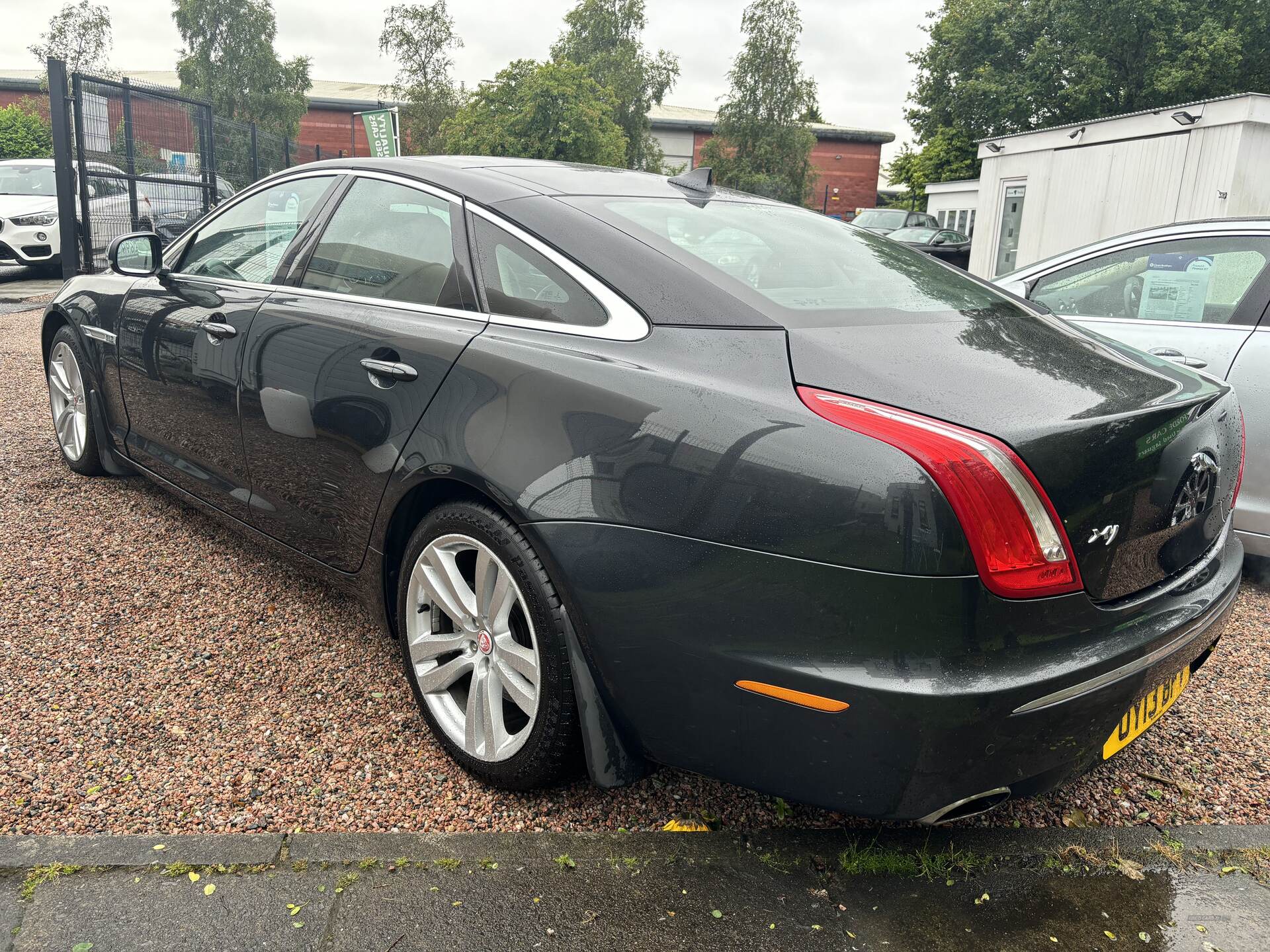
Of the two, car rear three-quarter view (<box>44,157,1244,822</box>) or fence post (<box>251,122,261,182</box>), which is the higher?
fence post (<box>251,122,261,182</box>)

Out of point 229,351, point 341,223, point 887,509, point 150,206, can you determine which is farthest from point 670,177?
point 150,206

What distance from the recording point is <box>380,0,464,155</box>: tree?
114ft

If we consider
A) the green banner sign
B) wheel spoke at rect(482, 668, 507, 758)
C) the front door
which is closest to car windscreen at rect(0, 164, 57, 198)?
the green banner sign

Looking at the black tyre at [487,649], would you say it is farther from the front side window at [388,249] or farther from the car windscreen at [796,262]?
the car windscreen at [796,262]

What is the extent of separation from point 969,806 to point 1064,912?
0.42 metres

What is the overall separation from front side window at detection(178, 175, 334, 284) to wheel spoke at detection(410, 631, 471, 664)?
1.40 meters

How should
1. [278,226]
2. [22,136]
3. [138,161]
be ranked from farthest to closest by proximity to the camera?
[22,136] < [138,161] < [278,226]

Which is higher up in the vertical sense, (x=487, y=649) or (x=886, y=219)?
(x=886, y=219)

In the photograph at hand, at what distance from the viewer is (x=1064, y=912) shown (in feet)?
6.93

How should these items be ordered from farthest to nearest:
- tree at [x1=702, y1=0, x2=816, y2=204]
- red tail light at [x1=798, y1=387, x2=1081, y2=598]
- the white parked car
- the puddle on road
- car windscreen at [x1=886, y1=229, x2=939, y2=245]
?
tree at [x1=702, y1=0, x2=816, y2=204]
car windscreen at [x1=886, y1=229, x2=939, y2=245]
the white parked car
the puddle on road
red tail light at [x1=798, y1=387, x2=1081, y2=598]

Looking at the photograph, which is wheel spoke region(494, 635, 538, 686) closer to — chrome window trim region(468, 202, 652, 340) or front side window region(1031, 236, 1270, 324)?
chrome window trim region(468, 202, 652, 340)

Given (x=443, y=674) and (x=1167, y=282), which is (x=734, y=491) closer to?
(x=443, y=674)

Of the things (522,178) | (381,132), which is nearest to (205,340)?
(522,178)

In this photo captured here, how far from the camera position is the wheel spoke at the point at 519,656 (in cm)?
225
